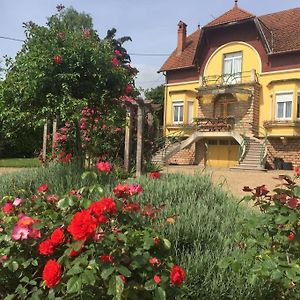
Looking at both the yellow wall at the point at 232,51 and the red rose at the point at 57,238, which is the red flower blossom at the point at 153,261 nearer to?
the red rose at the point at 57,238

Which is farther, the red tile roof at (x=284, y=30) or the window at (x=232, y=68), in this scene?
the window at (x=232, y=68)

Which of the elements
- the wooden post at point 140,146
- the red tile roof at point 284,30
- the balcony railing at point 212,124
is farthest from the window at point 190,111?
the wooden post at point 140,146

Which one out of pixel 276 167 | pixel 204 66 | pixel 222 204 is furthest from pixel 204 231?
pixel 204 66

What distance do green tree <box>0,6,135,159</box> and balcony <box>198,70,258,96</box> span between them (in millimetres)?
17417

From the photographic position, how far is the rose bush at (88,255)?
6.13 ft

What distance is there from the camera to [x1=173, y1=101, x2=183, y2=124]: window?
27234 mm

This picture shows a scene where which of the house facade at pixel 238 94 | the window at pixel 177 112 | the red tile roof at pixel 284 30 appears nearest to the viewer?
the house facade at pixel 238 94

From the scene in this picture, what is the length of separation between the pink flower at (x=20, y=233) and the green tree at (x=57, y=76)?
458cm

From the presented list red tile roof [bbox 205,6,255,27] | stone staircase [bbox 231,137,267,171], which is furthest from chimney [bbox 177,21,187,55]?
stone staircase [bbox 231,137,267,171]

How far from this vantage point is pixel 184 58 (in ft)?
90.8

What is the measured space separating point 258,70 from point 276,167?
5802 mm

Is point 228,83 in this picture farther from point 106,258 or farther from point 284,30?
point 106,258

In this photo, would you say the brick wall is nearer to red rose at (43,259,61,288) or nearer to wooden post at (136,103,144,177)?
wooden post at (136,103,144,177)

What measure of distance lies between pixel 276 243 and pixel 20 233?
1.59 meters
